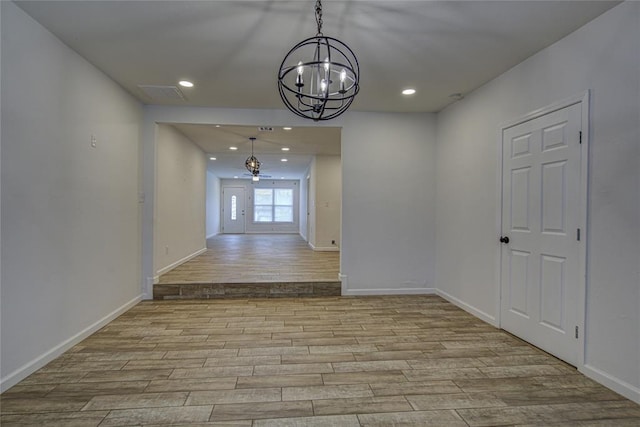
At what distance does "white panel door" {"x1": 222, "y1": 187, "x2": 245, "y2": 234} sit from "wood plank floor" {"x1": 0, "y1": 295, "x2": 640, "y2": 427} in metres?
10.4

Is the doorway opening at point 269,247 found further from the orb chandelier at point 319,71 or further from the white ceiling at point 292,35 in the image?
the orb chandelier at point 319,71

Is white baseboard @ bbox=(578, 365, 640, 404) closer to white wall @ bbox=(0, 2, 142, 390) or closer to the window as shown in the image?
white wall @ bbox=(0, 2, 142, 390)

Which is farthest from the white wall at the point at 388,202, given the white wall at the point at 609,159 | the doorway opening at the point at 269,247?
the white wall at the point at 609,159

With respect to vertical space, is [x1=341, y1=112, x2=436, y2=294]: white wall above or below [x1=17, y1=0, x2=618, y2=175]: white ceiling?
below

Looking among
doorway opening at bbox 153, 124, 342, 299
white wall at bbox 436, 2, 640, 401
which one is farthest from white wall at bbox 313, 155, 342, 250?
white wall at bbox 436, 2, 640, 401

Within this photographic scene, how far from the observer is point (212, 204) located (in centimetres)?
1208

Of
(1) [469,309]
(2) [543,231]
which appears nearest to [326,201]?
(1) [469,309]

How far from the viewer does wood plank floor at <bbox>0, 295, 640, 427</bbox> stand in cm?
191

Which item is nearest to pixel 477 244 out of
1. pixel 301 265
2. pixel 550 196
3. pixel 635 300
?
pixel 550 196

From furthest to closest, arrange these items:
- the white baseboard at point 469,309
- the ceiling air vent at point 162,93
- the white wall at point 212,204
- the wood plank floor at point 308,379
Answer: the white wall at point 212,204, the ceiling air vent at point 162,93, the white baseboard at point 469,309, the wood plank floor at point 308,379

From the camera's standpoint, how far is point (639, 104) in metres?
2.08

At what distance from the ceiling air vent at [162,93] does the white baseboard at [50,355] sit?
2.55 m

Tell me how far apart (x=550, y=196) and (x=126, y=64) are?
13.5 feet

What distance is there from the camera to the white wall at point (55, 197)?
7.20ft
